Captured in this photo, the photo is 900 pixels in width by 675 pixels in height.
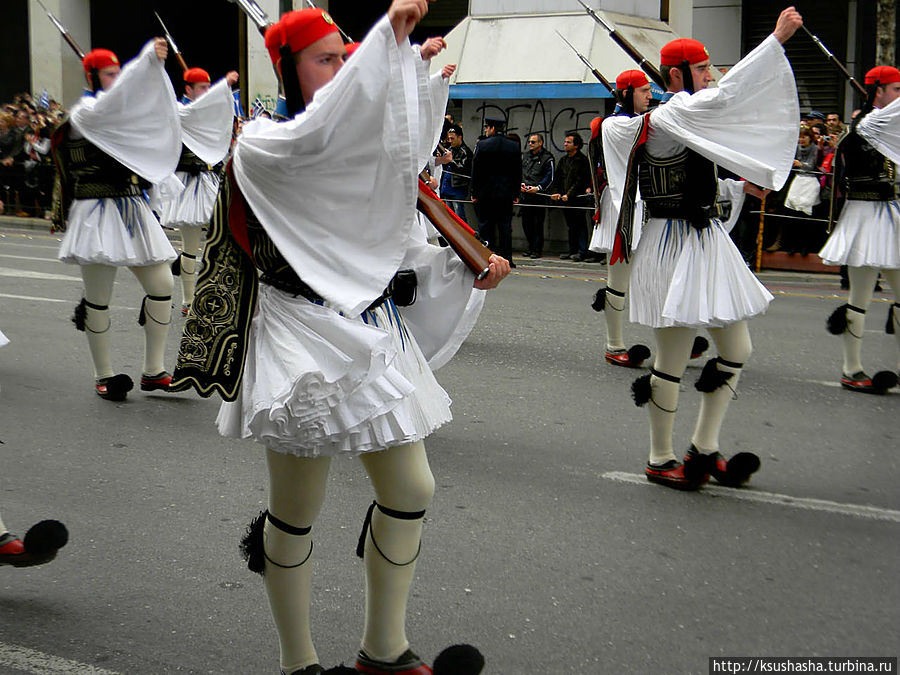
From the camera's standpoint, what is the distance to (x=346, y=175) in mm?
2973

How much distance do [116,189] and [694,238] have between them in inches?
145

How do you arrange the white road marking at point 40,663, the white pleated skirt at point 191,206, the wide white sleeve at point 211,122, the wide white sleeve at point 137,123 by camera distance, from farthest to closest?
the white pleated skirt at point 191,206 < the wide white sleeve at point 211,122 < the wide white sleeve at point 137,123 < the white road marking at point 40,663

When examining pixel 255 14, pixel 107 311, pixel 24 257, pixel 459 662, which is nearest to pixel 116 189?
pixel 107 311

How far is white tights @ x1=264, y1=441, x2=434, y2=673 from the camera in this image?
3.24 metres

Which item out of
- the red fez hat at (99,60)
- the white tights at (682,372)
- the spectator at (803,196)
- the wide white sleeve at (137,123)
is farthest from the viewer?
the spectator at (803,196)

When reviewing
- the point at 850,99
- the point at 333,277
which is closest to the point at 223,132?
the point at 333,277

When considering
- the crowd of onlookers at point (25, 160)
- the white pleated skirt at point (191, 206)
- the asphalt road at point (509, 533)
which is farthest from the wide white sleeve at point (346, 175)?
the crowd of onlookers at point (25, 160)

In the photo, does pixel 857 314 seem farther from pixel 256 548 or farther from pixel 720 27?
pixel 720 27

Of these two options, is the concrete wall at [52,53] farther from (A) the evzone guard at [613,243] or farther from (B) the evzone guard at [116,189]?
(B) the evzone guard at [116,189]

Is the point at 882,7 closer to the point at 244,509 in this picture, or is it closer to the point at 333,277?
the point at 244,509

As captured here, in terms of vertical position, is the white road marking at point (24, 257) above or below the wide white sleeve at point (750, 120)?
below

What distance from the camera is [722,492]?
5.74m

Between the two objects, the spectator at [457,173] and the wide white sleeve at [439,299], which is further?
the spectator at [457,173]

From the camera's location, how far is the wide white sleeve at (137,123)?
6562 millimetres
